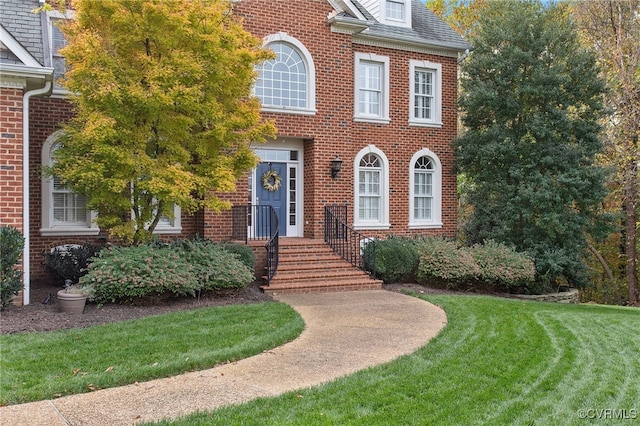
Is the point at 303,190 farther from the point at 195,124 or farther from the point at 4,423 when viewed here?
the point at 4,423

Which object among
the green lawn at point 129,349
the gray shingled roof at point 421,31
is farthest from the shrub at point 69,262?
the gray shingled roof at point 421,31

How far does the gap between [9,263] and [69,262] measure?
2.70 metres

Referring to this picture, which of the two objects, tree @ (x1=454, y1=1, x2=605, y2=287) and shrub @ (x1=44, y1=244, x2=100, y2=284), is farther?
tree @ (x1=454, y1=1, x2=605, y2=287)

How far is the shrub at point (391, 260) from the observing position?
1289cm

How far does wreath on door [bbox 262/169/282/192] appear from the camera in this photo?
560 inches

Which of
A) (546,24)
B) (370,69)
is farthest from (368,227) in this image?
Answer: (546,24)

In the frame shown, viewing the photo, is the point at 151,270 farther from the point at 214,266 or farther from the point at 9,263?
the point at 9,263

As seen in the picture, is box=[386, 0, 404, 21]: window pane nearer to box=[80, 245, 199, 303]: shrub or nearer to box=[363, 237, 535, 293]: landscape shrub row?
box=[363, 237, 535, 293]: landscape shrub row

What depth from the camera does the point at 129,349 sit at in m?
6.34

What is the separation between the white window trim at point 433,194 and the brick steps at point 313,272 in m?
3.76

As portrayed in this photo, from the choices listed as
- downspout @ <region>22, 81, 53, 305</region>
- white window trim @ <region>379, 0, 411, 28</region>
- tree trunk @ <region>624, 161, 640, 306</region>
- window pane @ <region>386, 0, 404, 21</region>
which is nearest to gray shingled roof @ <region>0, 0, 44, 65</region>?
downspout @ <region>22, 81, 53, 305</region>

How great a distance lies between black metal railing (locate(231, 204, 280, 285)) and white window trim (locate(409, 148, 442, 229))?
461 cm

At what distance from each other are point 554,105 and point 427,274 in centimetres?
636

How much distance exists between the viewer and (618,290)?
71.8 feet
